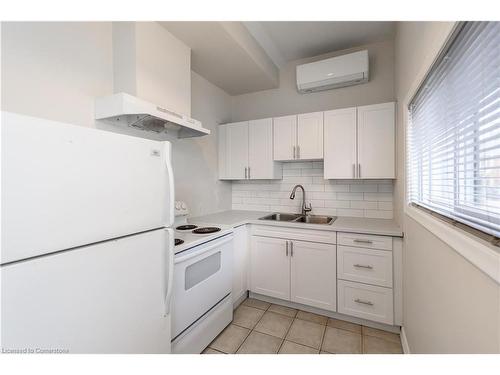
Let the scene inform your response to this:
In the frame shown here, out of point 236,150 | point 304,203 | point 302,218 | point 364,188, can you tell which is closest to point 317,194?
point 304,203

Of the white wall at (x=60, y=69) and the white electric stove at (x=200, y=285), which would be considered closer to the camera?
the white wall at (x=60, y=69)

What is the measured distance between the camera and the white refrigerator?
696 millimetres

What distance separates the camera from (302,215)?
9.04ft

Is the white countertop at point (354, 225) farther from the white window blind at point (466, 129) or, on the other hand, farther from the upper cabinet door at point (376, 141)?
the white window blind at point (466, 129)

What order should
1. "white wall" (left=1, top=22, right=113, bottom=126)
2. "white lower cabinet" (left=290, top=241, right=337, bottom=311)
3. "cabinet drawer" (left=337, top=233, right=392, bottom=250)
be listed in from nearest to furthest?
"white wall" (left=1, top=22, right=113, bottom=126), "cabinet drawer" (left=337, top=233, right=392, bottom=250), "white lower cabinet" (left=290, top=241, right=337, bottom=311)

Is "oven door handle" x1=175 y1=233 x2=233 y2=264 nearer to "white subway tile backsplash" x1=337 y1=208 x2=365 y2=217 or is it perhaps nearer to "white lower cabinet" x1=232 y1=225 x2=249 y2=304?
"white lower cabinet" x1=232 y1=225 x2=249 y2=304

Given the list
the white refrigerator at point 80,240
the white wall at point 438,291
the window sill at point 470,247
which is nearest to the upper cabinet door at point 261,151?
the white wall at point 438,291

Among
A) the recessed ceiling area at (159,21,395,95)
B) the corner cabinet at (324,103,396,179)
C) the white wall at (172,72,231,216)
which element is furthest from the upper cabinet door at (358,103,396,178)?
the white wall at (172,72,231,216)

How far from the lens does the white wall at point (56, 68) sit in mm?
1205

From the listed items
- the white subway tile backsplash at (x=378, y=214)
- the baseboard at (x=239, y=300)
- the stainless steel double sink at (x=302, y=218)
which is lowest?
the baseboard at (x=239, y=300)

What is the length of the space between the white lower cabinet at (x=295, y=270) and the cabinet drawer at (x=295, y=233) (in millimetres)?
40

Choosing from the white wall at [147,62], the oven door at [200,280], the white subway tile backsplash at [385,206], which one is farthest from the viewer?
the white subway tile backsplash at [385,206]

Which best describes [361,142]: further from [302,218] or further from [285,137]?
[302,218]

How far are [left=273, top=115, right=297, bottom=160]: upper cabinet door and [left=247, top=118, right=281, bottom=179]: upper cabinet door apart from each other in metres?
0.06
